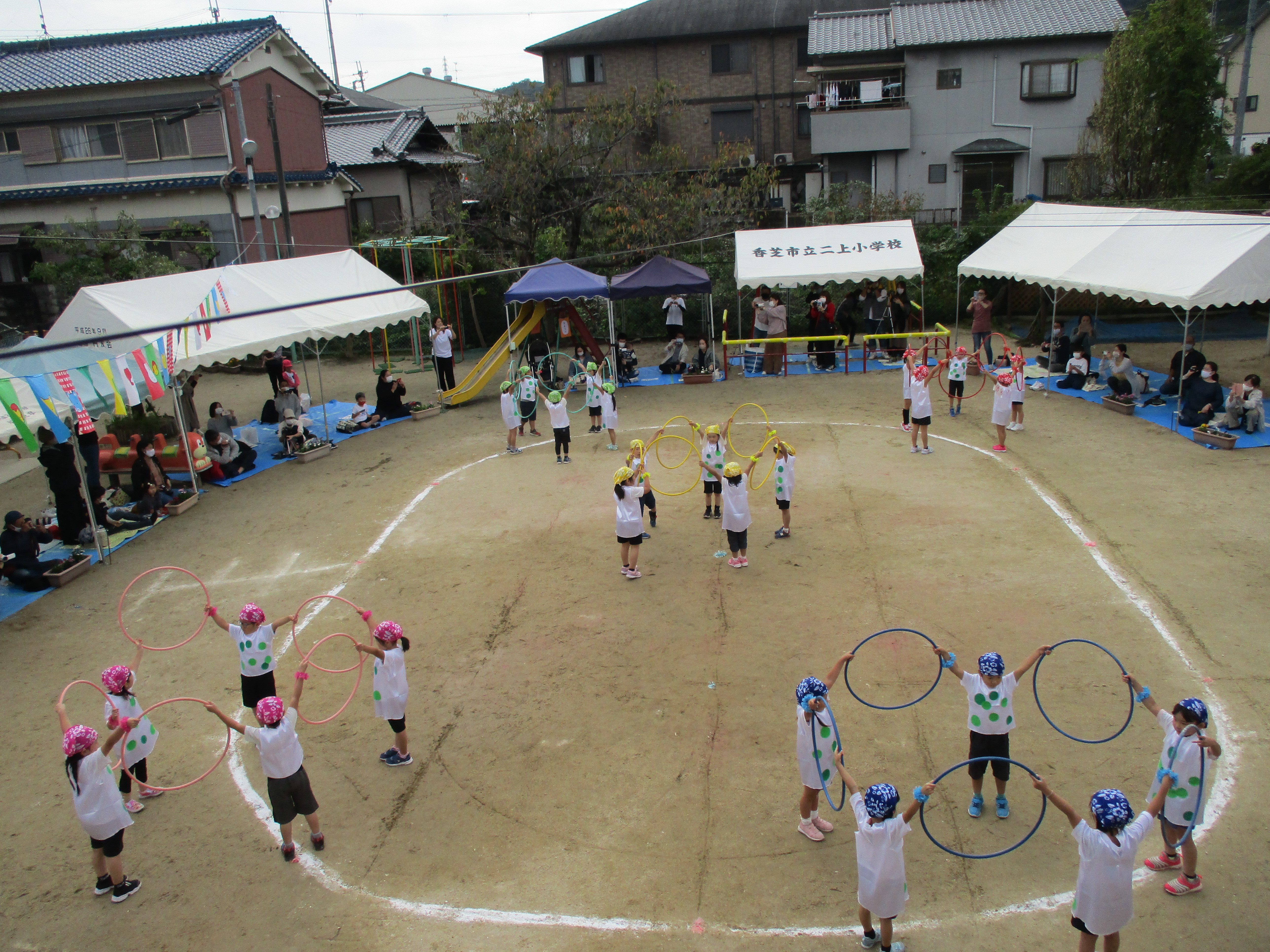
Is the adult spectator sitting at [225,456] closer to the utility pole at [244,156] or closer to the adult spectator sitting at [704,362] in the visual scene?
the utility pole at [244,156]

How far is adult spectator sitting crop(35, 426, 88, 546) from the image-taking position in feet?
43.5

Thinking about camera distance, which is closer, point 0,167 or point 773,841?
point 773,841

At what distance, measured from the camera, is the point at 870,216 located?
27.8 metres

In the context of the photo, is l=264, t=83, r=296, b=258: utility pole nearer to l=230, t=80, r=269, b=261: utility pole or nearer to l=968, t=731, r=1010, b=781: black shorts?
l=230, t=80, r=269, b=261: utility pole

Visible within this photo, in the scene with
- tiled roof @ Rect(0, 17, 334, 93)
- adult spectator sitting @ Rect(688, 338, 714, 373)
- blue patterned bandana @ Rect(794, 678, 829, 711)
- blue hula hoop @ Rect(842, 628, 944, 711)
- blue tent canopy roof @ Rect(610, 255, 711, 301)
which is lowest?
blue hula hoop @ Rect(842, 628, 944, 711)

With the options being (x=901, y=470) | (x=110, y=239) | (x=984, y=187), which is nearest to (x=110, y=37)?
(x=110, y=239)

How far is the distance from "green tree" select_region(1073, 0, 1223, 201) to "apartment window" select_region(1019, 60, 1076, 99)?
6.36m

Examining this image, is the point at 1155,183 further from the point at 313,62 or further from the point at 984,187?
the point at 313,62

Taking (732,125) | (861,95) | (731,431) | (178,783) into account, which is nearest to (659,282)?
(731,431)

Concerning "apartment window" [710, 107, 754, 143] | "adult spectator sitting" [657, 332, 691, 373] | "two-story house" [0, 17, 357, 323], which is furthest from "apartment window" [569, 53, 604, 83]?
"adult spectator sitting" [657, 332, 691, 373]

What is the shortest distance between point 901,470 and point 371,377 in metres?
15.1

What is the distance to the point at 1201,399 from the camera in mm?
15914

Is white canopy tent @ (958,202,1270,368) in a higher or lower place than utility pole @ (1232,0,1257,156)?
lower

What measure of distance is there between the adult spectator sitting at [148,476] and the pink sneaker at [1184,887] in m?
14.3
